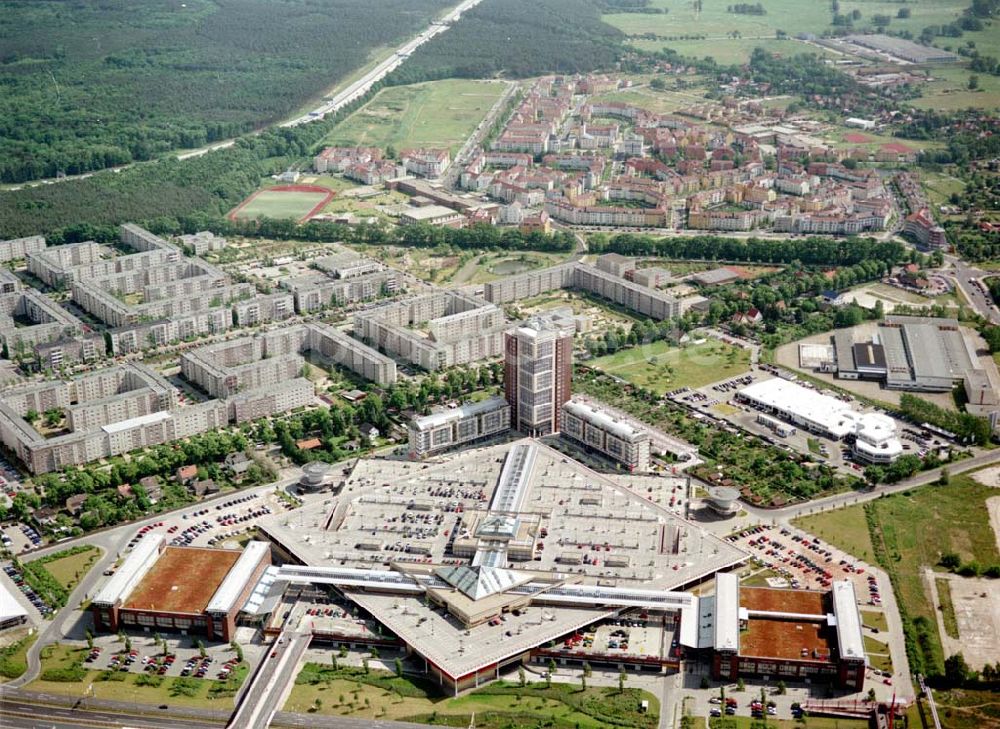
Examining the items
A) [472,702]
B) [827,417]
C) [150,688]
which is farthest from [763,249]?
[150,688]

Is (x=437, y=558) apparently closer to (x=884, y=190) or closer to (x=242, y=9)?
(x=884, y=190)

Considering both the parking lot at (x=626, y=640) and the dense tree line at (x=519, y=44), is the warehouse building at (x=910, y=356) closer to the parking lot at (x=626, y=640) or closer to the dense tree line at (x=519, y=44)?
the parking lot at (x=626, y=640)

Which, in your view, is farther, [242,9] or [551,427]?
[242,9]

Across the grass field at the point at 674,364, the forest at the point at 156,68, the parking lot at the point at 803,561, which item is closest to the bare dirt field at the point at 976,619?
the parking lot at the point at 803,561

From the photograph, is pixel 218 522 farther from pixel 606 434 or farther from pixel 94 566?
pixel 606 434

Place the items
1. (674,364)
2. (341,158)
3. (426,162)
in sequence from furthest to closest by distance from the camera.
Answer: (341,158), (426,162), (674,364)

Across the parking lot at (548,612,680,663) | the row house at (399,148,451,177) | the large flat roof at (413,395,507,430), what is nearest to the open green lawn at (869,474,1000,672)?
the parking lot at (548,612,680,663)

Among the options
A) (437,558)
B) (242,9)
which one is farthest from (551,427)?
(242,9)
